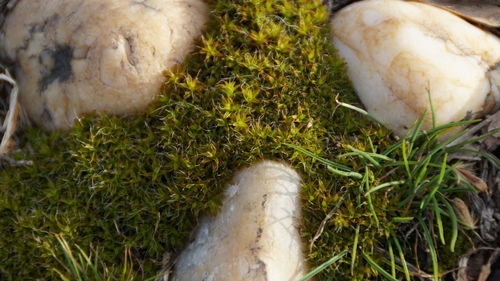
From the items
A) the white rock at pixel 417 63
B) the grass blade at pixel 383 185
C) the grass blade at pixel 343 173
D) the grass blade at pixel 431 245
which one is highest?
the white rock at pixel 417 63

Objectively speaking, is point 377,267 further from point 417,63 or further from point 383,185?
point 417,63

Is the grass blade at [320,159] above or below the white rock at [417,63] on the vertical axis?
below

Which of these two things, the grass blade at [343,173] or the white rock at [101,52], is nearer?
the grass blade at [343,173]

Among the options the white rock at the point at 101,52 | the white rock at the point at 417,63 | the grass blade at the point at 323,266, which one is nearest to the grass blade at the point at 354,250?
the grass blade at the point at 323,266

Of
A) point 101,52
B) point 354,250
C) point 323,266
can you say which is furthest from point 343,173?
point 101,52

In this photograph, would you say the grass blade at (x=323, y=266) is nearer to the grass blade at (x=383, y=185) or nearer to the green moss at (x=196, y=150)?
the green moss at (x=196, y=150)

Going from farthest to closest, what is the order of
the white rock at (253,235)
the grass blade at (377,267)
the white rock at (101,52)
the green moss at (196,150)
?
the white rock at (101,52) < the green moss at (196,150) < the white rock at (253,235) < the grass blade at (377,267)

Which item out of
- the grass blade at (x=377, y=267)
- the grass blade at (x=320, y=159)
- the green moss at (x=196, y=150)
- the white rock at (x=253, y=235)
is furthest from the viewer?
the green moss at (x=196, y=150)
